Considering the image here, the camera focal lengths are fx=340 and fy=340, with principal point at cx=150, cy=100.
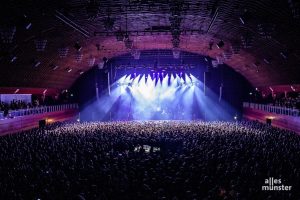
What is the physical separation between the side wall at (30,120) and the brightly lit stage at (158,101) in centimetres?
439

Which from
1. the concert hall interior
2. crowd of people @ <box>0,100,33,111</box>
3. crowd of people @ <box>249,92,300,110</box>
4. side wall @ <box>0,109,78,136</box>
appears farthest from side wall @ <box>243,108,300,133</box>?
crowd of people @ <box>0,100,33,111</box>

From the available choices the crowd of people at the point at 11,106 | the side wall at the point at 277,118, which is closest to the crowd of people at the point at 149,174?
the side wall at the point at 277,118

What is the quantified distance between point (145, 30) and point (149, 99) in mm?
20296

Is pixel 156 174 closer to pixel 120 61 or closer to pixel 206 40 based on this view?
pixel 206 40

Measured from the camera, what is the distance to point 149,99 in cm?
4550

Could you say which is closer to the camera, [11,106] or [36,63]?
[36,63]

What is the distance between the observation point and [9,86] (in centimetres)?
2709

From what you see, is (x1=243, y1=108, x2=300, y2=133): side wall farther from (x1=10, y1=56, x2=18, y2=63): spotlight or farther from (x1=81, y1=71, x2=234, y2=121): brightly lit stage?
(x1=10, y1=56, x2=18, y2=63): spotlight

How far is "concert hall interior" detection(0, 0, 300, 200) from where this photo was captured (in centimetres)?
1022

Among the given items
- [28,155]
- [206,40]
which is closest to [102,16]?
[28,155]

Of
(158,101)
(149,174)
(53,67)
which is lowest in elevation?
(149,174)

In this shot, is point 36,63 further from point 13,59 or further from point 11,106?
point 11,106

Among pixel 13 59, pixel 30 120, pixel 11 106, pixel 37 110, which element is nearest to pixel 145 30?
pixel 13 59

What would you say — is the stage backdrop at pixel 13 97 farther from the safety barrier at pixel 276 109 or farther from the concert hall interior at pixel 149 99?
the safety barrier at pixel 276 109
